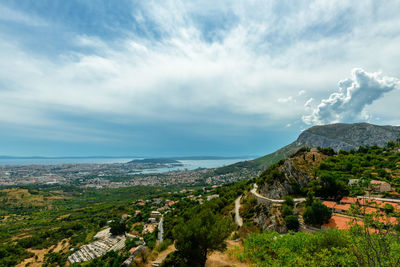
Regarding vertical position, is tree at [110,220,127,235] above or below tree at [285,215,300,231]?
below

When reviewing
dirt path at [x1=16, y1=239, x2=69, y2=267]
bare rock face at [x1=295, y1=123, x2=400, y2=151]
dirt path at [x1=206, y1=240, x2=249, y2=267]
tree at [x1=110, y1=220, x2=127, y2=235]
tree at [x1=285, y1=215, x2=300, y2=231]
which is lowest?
dirt path at [x1=16, y1=239, x2=69, y2=267]

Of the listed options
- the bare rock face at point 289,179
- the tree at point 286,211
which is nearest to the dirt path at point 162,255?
the tree at point 286,211

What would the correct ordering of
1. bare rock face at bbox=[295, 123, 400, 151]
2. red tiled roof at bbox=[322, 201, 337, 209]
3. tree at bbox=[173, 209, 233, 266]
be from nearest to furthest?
tree at bbox=[173, 209, 233, 266] → red tiled roof at bbox=[322, 201, 337, 209] → bare rock face at bbox=[295, 123, 400, 151]

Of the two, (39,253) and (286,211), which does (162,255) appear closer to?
(286,211)

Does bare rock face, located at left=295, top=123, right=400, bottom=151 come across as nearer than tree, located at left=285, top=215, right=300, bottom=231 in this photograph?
No

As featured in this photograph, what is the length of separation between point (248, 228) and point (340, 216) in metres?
15.1

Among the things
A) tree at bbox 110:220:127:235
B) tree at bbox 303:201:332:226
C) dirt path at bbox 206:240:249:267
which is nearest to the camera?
dirt path at bbox 206:240:249:267

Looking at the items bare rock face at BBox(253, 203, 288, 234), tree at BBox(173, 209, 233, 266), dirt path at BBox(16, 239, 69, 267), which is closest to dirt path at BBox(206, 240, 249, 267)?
tree at BBox(173, 209, 233, 266)

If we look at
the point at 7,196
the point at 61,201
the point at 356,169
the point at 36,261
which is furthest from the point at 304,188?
the point at 7,196

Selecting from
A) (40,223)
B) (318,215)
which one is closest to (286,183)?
(318,215)

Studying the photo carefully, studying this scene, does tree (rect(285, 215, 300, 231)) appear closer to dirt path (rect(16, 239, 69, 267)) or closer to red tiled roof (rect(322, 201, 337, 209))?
red tiled roof (rect(322, 201, 337, 209))

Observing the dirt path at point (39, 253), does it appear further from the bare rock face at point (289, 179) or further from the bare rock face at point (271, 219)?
the bare rock face at point (289, 179)

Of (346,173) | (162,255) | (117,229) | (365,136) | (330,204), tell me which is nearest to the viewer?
(162,255)

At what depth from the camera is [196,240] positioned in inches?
708
